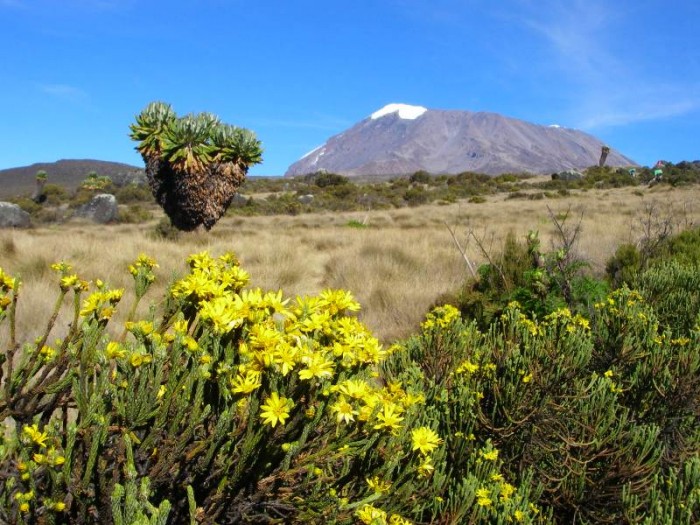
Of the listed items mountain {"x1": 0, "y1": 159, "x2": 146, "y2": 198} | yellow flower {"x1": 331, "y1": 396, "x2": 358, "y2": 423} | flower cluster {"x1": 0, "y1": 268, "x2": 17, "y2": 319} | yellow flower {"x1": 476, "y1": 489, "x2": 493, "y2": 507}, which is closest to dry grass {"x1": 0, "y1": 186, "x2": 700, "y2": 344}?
yellow flower {"x1": 476, "y1": 489, "x2": 493, "y2": 507}

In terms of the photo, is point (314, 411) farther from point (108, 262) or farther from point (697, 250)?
point (108, 262)

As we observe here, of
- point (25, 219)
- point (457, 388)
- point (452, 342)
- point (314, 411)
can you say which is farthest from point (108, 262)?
point (25, 219)

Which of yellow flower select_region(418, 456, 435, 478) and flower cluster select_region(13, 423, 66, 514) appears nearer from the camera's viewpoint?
flower cluster select_region(13, 423, 66, 514)

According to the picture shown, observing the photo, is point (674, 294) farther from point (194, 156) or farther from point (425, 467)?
point (194, 156)

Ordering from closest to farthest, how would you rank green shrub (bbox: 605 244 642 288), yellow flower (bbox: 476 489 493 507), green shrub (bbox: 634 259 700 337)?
1. yellow flower (bbox: 476 489 493 507)
2. green shrub (bbox: 634 259 700 337)
3. green shrub (bbox: 605 244 642 288)

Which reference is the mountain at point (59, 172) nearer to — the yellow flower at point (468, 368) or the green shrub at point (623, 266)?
the green shrub at point (623, 266)

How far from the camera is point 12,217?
2758 cm

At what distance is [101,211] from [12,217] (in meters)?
4.42

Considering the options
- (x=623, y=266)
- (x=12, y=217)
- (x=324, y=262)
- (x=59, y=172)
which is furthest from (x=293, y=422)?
(x=59, y=172)

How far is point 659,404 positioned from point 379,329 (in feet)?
11.5

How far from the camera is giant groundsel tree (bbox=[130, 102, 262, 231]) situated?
14055 mm

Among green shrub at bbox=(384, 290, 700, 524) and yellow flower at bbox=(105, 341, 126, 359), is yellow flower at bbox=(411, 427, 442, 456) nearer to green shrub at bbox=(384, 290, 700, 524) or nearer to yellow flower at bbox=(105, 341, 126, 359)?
green shrub at bbox=(384, 290, 700, 524)

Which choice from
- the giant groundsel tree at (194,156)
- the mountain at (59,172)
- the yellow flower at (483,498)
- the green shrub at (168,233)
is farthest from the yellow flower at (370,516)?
the mountain at (59,172)

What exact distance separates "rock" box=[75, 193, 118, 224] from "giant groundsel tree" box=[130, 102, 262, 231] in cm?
1712
